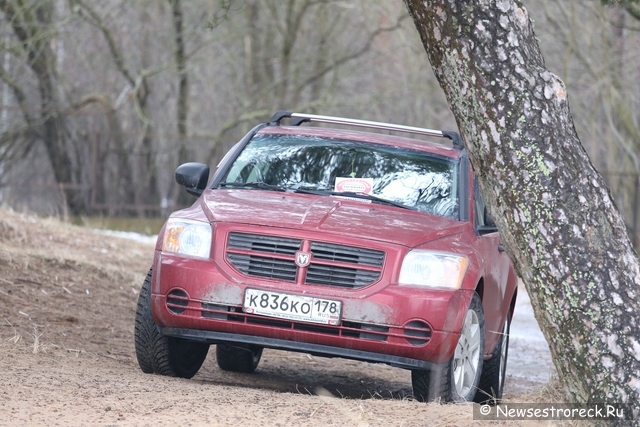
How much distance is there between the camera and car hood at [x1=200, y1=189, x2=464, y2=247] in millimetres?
5832

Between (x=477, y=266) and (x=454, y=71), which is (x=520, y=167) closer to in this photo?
(x=454, y=71)

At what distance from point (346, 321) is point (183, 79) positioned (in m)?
17.4

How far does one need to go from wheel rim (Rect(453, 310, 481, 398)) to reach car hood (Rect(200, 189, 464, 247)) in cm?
55

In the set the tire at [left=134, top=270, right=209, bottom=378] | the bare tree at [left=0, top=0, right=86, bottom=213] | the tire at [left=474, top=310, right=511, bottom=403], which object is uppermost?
the tire at [left=134, top=270, right=209, bottom=378]

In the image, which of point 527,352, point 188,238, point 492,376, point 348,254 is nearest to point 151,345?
point 188,238

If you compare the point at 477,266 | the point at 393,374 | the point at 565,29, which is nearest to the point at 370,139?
the point at 477,266

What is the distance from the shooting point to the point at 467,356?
6125 mm

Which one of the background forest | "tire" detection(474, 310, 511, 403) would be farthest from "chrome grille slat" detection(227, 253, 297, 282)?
the background forest

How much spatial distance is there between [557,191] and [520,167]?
21 cm

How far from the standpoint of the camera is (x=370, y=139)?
729 centimetres

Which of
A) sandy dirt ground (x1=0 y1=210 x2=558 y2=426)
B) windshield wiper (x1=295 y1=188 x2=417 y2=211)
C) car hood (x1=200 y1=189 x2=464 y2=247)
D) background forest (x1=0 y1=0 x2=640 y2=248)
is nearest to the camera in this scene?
sandy dirt ground (x1=0 y1=210 x2=558 y2=426)

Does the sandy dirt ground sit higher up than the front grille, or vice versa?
the front grille

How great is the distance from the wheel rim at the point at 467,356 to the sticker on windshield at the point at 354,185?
1199 millimetres

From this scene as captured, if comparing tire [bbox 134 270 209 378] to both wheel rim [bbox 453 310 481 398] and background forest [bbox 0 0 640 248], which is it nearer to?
wheel rim [bbox 453 310 481 398]
